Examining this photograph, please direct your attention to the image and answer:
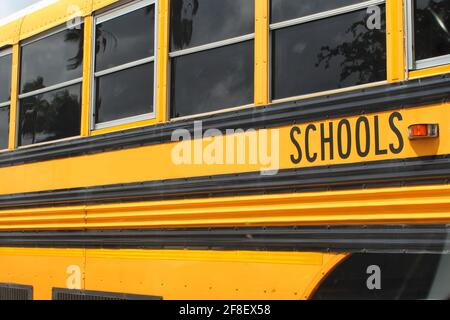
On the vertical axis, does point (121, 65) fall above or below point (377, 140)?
above

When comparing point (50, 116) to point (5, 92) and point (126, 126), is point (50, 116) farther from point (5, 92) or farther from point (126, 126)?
point (126, 126)

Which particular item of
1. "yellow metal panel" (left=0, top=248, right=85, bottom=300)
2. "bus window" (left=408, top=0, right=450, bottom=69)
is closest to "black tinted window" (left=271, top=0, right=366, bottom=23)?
"bus window" (left=408, top=0, right=450, bottom=69)

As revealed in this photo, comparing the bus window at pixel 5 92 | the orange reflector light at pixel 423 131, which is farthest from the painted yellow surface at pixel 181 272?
the bus window at pixel 5 92

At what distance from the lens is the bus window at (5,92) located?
486cm

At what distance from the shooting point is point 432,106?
8.62 feet

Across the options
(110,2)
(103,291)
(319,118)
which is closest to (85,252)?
(103,291)

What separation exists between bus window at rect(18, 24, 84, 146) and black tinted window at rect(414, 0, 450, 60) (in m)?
2.25

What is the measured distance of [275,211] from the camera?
3.11 m

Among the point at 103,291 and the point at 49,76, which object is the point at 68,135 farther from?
the point at 103,291

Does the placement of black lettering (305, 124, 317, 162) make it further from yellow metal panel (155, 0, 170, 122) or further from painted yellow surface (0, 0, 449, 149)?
yellow metal panel (155, 0, 170, 122)

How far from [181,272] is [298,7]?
1457 mm

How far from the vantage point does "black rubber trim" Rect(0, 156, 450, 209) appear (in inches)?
104

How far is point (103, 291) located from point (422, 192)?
2.06 meters

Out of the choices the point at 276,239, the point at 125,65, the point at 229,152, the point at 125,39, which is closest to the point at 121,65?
the point at 125,65
